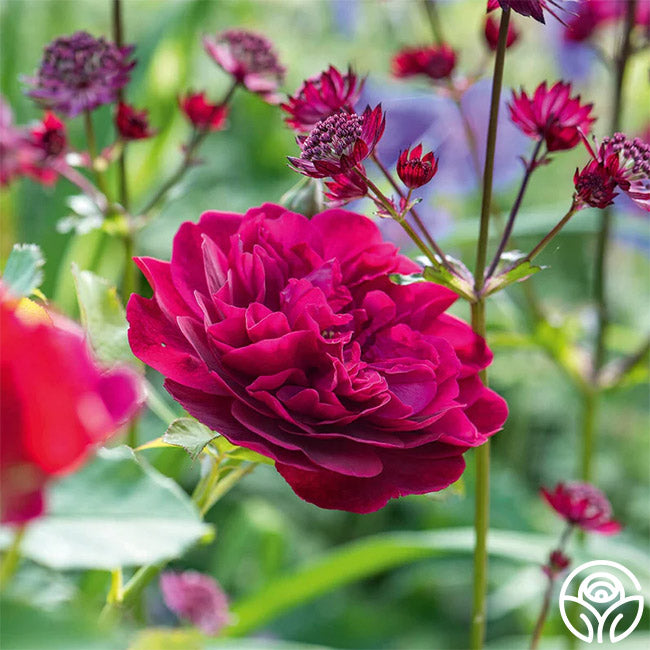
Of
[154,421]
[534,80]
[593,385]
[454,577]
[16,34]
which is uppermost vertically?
[16,34]

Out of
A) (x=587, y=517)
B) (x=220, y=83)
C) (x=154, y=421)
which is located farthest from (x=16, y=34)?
(x=587, y=517)

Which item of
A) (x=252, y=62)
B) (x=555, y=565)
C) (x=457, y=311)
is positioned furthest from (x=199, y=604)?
(x=457, y=311)

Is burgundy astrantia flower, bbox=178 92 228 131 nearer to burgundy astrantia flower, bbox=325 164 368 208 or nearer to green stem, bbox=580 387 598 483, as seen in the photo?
burgundy astrantia flower, bbox=325 164 368 208

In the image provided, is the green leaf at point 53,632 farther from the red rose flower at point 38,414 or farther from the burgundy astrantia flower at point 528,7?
the burgundy astrantia flower at point 528,7

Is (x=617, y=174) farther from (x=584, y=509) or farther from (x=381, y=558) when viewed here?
(x=381, y=558)

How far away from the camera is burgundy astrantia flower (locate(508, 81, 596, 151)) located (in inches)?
14.3

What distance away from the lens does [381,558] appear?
662 mm

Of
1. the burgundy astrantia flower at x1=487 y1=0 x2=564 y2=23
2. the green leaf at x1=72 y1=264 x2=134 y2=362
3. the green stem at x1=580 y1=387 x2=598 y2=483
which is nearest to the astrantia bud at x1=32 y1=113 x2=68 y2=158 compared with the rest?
the green leaf at x1=72 y1=264 x2=134 y2=362

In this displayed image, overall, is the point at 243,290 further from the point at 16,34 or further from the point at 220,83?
the point at 220,83

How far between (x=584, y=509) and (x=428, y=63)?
28cm

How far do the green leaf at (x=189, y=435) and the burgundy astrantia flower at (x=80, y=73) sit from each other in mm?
231

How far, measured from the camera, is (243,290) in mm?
312

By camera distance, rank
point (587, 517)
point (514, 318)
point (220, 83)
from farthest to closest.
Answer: point (220, 83), point (514, 318), point (587, 517)

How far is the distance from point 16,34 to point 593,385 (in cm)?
70
